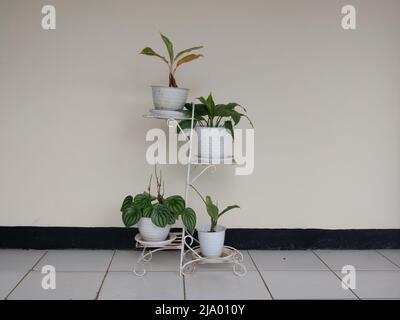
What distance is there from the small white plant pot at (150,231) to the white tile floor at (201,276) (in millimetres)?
187

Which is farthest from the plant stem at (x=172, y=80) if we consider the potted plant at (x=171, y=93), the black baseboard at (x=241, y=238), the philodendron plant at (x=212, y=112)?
the black baseboard at (x=241, y=238)

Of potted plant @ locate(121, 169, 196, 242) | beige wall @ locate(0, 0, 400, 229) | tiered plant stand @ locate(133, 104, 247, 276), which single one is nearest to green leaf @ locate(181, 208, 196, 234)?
potted plant @ locate(121, 169, 196, 242)

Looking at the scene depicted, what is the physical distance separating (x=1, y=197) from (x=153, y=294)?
129 centimetres

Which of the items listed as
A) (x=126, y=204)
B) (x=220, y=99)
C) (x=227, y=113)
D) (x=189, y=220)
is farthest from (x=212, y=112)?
(x=126, y=204)

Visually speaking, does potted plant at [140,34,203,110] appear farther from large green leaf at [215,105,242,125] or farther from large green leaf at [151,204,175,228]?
large green leaf at [151,204,175,228]

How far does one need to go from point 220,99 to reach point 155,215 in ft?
2.96

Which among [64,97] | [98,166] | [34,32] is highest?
[34,32]

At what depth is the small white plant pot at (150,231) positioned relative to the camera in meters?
2.49

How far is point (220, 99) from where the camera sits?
286cm

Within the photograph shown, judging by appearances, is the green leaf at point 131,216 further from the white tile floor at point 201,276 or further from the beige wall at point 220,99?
the beige wall at point 220,99

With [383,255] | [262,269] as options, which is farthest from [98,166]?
[383,255]

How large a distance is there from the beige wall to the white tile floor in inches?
9.4
